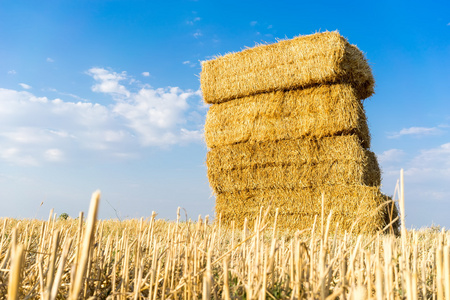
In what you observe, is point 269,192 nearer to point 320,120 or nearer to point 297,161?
point 297,161

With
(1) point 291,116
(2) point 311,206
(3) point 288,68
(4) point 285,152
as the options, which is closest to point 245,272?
(2) point 311,206

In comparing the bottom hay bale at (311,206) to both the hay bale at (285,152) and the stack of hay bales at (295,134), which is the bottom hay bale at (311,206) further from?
the hay bale at (285,152)

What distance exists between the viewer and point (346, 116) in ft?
21.8

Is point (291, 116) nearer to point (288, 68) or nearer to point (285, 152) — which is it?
point (285, 152)

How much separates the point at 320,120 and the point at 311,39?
4.95 feet

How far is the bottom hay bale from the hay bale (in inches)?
20.3

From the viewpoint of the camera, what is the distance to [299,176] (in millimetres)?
6957

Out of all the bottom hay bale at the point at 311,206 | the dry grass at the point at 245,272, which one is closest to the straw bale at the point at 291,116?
the bottom hay bale at the point at 311,206

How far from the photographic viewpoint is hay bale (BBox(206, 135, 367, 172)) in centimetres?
669

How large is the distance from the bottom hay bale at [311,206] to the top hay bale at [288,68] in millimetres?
1931

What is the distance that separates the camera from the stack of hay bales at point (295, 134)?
6.67 meters

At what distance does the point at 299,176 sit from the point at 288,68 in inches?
77.6

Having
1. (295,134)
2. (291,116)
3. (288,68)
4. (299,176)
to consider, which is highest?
(288,68)

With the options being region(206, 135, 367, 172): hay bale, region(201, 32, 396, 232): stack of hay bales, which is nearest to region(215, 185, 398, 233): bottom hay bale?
region(201, 32, 396, 232): stack of hay bales
